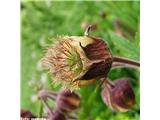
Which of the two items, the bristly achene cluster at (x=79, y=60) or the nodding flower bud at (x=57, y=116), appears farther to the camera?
the nodding flower bud at (x=57, y=116)

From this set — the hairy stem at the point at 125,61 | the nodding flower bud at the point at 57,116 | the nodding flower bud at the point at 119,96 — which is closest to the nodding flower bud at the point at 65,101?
the nodding flower bud at the point at 57,116

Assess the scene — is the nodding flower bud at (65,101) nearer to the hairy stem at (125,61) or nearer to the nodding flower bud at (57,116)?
the nodding flower bud at (57,116)

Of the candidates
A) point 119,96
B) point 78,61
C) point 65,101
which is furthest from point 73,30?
point 78,61

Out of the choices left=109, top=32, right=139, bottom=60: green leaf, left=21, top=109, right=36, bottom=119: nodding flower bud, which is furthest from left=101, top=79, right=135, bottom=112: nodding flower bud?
left=21, top=109, right=36, bottom=119: nodding flower bud

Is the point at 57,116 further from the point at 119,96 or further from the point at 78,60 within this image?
the point at 78,60

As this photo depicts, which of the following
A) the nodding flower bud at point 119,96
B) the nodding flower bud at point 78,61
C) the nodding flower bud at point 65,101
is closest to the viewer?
the nodding flower bud at point 78,61
